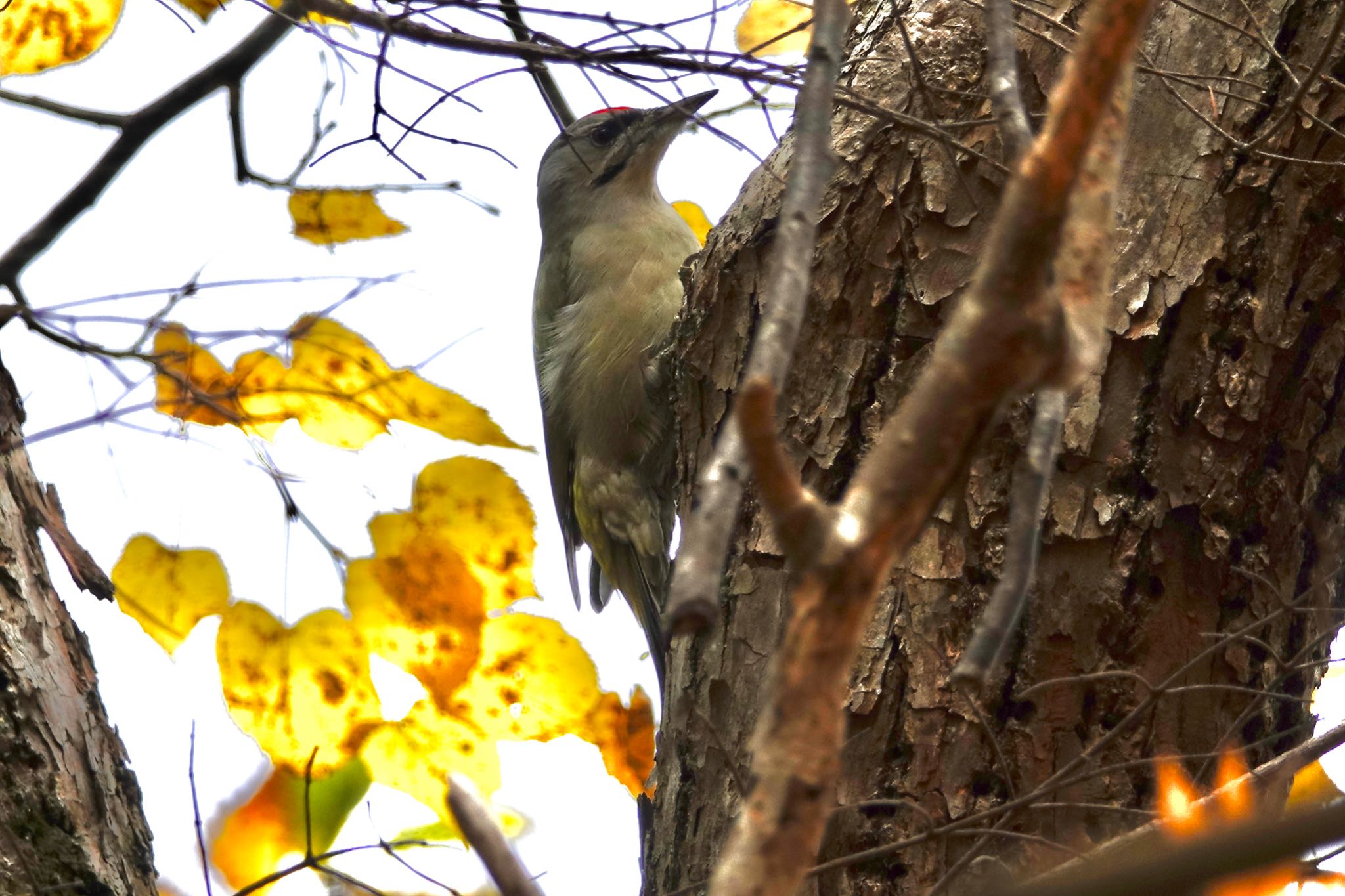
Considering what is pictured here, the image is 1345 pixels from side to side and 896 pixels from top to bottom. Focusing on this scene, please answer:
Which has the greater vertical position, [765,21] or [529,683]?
[765,21]

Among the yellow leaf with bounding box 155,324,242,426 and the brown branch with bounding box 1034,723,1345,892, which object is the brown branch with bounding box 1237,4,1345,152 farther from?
the yellow leaf with bounding box 155,324,242,426

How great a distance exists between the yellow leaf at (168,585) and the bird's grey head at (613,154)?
119 inches

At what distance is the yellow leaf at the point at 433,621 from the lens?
2578mm

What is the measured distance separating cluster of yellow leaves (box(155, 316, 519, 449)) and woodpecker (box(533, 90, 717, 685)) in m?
1.58

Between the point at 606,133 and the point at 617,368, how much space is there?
1.47 metres

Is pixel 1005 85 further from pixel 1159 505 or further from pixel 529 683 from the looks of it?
pixel 529 683

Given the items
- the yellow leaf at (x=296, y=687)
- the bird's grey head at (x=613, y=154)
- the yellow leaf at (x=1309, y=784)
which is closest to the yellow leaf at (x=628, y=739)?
the yellow leaf at (x=296, y=687)

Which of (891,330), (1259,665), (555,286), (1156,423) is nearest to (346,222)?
(891,330)

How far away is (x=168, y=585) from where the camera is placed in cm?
248

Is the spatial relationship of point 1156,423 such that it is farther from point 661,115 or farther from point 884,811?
point 661,115

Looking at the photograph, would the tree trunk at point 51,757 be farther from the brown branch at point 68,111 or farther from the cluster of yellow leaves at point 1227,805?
the cluster of yellow leaves at point 1227,805

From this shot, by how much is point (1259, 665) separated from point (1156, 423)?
477mm

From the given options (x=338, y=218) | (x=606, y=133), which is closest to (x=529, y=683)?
(x=338, y=218)

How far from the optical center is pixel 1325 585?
7.75 feet
